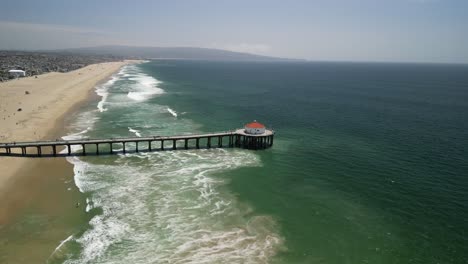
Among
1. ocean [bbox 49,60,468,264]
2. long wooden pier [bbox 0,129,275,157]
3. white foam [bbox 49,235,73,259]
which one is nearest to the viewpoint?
white foam [bbox 49,235,73,259]

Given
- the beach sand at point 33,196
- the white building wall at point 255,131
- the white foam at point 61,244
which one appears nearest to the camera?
the white foam at point 61,244

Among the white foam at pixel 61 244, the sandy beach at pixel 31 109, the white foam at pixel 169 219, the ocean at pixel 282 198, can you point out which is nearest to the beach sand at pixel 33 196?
the sandy beach at pixel 31 109

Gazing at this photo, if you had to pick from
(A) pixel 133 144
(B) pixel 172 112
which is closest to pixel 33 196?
(A) pixel 133 144

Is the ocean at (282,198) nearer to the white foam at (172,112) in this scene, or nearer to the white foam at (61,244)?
the white foam at (61,244)

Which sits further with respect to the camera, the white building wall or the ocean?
the white building wall

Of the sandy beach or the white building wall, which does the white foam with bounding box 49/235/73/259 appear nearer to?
the sandy beach

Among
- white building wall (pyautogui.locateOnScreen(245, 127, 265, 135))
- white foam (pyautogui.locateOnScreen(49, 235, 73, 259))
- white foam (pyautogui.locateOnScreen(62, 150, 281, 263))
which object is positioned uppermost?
white building wall (pyautogui.locateOnScreen(245, 127, 265, 135))

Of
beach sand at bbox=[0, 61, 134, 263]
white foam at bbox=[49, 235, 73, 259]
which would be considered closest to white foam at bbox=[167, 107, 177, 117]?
beach sand at bbox=[0, 61, 134, 263]

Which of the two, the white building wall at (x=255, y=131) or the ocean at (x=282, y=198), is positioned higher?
the white building wall at (x=255, y=131)

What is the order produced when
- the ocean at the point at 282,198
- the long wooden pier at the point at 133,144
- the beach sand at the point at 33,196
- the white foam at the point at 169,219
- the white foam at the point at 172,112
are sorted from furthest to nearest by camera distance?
the white foam at the point at 172,112 → the long wooden pier at the point at 133,144 → the ocean at the point at 282,198 → the beach sand at the point at 33,196 → the white foam at the point at 169,219

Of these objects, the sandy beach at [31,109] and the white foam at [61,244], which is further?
the sandy beach at [31,109]
